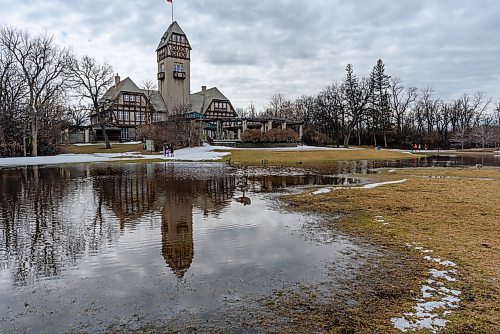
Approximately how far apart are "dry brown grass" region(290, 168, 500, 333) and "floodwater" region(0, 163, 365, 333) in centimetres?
143

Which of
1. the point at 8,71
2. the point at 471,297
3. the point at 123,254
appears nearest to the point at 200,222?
the point at 123,254

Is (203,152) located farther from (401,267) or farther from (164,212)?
(401,267)

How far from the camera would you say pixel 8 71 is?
43.0 meters

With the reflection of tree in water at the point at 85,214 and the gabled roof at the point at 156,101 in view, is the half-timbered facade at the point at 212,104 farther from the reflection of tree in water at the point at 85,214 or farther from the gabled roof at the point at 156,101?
the reflection of tree in water at the point at 85,214

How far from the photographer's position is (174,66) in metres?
69.4

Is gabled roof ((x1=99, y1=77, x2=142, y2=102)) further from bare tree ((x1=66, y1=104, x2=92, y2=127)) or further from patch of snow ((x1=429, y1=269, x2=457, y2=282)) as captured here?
patch of snow ((x1=429, y1=269, x2=457, y2=282))

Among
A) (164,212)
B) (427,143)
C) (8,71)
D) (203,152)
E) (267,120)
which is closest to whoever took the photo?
(164,212)

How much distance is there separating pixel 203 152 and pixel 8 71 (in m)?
25.8

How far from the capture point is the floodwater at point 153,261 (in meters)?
4.51

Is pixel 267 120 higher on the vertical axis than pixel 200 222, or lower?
higher

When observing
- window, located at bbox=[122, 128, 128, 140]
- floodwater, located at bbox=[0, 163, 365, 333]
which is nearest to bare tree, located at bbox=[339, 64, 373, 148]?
window, located at bbox=[122, 128, 128, 140]

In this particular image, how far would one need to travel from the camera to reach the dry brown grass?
4660 mm

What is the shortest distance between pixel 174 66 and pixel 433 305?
230 ft

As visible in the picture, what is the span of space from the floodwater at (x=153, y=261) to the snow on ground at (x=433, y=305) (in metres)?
1.19
